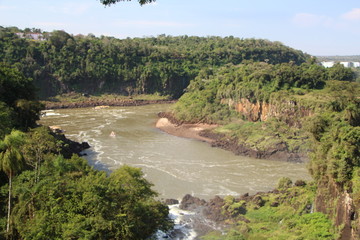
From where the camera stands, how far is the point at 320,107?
3866 centimetres

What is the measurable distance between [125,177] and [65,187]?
3.26 m

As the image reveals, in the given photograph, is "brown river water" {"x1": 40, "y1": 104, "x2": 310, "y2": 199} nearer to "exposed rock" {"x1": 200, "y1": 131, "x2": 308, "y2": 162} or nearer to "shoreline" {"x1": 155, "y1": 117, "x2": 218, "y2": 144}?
"exposed rock" {"x1": 200, "y1": 131, "x2": 308, "y2": 162}

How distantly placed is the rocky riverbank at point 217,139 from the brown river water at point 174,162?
0.89m

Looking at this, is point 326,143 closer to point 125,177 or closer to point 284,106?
point 125,177

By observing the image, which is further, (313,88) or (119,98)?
(119,98)

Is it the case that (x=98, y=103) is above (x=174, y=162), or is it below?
above

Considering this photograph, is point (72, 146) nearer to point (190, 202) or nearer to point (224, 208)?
point (190, 202)

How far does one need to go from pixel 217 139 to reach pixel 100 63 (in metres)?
45.6

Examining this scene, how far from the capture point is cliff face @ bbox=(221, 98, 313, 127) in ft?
133

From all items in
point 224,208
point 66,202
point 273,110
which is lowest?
point 224,208

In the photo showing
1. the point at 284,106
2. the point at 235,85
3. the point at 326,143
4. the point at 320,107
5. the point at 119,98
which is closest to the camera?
the point at 326,143

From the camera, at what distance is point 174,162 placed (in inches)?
1395

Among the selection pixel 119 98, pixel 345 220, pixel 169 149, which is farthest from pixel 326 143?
pixel 119 98

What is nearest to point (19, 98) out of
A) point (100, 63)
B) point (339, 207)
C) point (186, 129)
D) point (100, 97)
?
point (186, 129)
